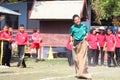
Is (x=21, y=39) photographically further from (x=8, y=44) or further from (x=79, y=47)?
(x=79, y=47)

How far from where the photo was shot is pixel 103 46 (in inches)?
968

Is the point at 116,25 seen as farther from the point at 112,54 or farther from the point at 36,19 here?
the point at 112,54

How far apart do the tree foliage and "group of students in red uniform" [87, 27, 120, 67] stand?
5.23 m

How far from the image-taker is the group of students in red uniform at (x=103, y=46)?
75.7ft

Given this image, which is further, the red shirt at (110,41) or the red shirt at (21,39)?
the red shirt at (110,41)

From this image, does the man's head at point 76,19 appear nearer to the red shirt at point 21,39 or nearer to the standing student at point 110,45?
the red shirt at point 21,39

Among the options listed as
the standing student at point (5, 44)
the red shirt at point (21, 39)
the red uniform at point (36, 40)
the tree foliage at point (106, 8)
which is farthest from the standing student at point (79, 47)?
the tree foliage at point (106, 8)

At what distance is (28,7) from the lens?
34688 mm

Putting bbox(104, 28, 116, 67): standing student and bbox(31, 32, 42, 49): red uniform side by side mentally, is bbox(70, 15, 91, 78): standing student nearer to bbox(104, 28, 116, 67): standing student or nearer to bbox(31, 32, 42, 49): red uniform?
bbox(104, 28, 116, 67): standing student

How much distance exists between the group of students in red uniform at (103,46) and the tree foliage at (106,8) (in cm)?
523

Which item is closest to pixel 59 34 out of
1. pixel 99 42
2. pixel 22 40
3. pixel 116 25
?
pixel 116 25

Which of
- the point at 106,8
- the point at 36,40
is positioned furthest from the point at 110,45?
the point at 106,8

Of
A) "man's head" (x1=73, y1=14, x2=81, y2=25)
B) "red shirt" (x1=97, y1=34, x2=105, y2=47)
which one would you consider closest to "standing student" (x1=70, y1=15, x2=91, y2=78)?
"man's head" (x1=73, y1=14, x2=81, y2=25)

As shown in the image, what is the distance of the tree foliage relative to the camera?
1171 inches
